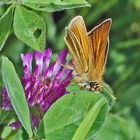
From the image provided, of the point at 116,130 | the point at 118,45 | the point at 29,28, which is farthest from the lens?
the point at 118,45

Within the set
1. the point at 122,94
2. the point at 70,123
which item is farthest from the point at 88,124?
the point at 122,94

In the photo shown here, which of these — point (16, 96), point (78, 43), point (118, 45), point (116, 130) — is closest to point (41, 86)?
point (78, 43)

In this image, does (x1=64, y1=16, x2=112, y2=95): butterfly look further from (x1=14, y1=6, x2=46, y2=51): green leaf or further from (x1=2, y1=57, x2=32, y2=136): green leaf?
(x1=2, y1=57, x2=32, y2=136): green leaf

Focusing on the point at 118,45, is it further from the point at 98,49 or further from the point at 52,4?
the point at 52,4

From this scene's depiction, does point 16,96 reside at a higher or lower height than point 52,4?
lower

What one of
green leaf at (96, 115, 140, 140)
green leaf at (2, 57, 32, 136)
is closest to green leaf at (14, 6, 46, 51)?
green leaf at (2, 57, 32, 136)

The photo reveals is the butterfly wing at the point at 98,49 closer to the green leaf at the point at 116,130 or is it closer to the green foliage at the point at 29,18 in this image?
the green foliage at the point at 29,18

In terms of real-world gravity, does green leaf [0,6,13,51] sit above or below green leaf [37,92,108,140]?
above

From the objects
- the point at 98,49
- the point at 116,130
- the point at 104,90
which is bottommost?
the point at 116,130
